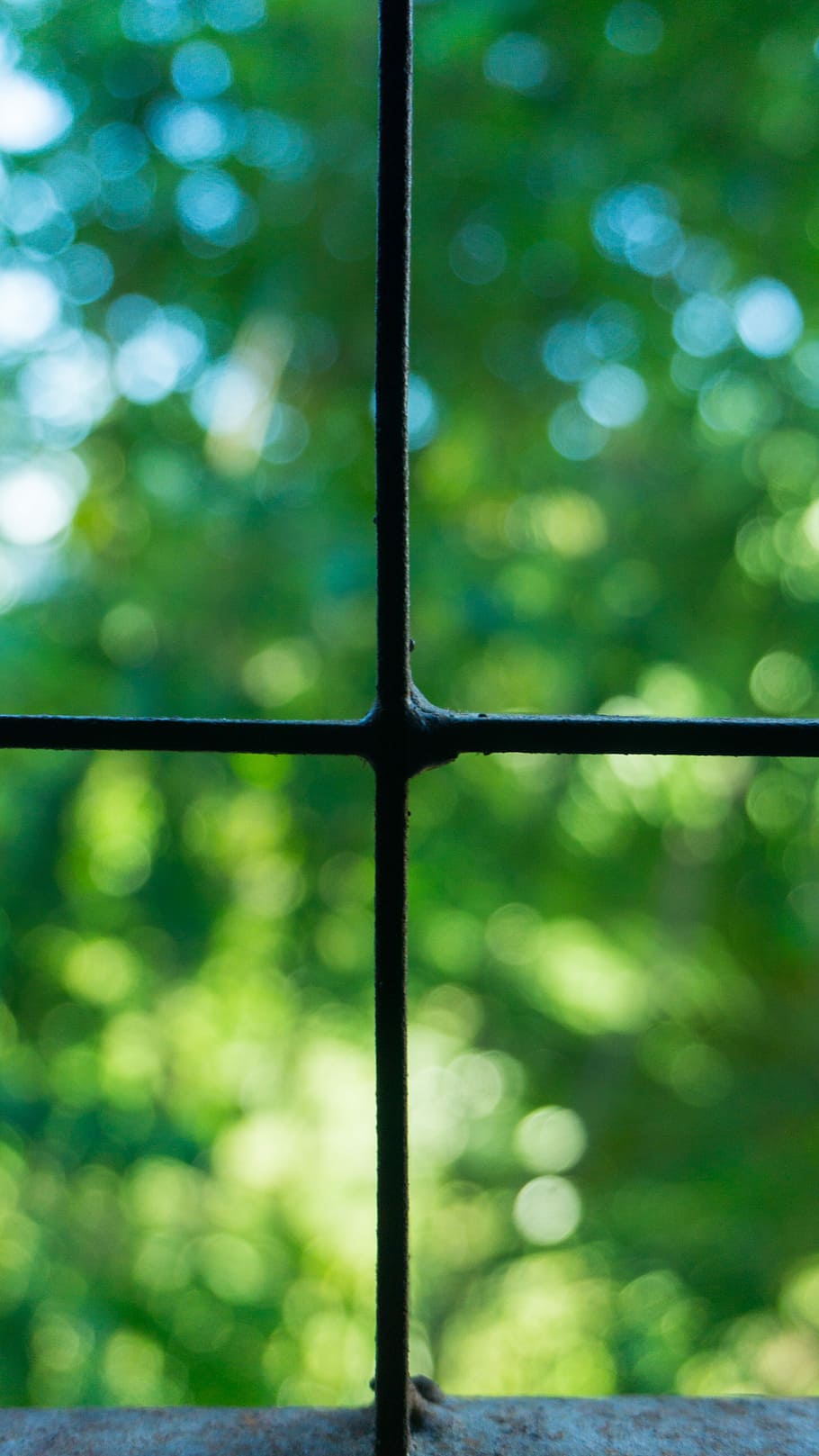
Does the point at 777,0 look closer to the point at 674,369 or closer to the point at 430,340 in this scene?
the point at 674,369

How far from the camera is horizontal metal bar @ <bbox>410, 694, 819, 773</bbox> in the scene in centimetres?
29

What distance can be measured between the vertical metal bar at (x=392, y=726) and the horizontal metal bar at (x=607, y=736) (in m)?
0.01

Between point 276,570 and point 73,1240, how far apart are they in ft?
3.63

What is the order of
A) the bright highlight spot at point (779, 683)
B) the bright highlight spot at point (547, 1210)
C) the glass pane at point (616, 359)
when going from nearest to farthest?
the glass pane at point (616, 359)
the bright highlight spot at point (779, 683)
the bright highlight spot at point (547, 1210)

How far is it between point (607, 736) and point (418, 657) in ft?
4.07

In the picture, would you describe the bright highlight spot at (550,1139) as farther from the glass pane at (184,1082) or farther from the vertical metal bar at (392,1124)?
the vertical metal bar at (392,1124)

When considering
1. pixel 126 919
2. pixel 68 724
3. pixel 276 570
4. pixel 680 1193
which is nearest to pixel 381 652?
pixel 68 724

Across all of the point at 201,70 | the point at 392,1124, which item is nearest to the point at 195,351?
the point at 201,70

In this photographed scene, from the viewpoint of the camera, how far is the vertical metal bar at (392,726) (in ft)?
0.90

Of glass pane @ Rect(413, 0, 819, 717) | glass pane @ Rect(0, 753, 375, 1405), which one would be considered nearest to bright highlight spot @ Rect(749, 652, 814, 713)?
glass pane @ Rect(413, 0, 819, 717)

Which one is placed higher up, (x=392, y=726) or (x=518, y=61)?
(x=518, y=61)

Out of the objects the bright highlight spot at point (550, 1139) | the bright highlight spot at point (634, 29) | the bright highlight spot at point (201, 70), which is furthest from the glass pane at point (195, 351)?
the bright highlight spot at point (550, 1139)

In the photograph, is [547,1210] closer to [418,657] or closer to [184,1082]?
[184,1082]

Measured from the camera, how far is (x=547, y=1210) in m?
1.74
